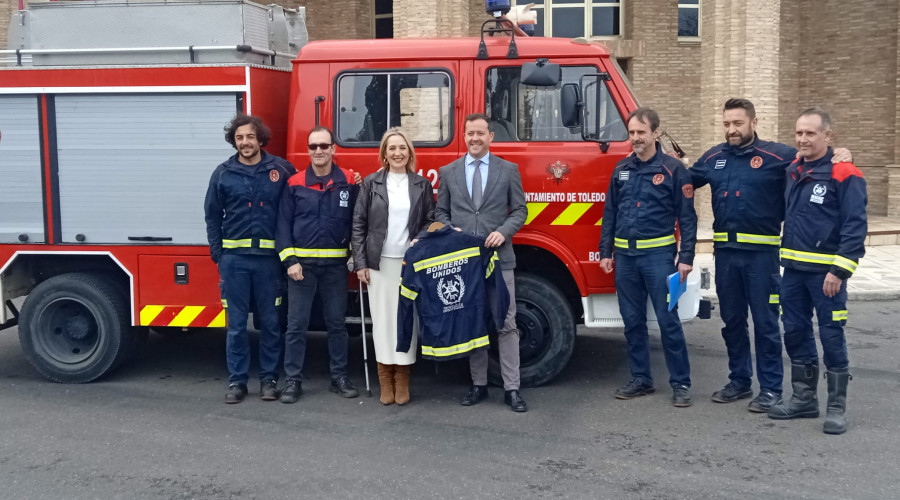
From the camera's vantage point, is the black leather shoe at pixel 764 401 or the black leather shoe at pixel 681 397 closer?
the black leather shoe at pixel 764 401

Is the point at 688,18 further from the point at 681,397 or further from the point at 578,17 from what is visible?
the point at 681,397

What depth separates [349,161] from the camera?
6.59 m

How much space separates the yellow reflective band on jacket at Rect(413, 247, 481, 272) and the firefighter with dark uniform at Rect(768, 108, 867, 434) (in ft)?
6.64

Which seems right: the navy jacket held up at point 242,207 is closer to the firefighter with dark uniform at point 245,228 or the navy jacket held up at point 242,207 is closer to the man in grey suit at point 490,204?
the firefighter with dark uniform at point 245,228

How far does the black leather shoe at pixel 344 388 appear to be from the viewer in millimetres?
6523

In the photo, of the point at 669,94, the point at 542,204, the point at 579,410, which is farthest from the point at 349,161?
the point at 669,94

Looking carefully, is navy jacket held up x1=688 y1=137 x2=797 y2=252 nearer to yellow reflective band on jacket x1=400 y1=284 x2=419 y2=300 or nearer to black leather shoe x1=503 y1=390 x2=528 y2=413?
black leather shoe x1=503 y1=390 x2=528 y2=413

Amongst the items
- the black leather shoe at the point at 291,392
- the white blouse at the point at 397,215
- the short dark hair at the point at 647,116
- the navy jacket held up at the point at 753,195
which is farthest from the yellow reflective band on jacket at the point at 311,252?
the navy jacket held up at the point at 753,195

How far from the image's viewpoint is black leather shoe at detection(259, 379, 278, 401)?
6.46 meters

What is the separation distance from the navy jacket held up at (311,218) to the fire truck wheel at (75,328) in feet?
5.21

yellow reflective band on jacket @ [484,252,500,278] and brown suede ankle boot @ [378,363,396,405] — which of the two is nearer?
yellow reflective band on jacket @ [484,252,500,278]

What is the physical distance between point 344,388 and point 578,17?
12462mm

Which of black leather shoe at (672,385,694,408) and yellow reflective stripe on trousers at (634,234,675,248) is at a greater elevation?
yellow reflective stripe on trousers at (634,234,675,248)

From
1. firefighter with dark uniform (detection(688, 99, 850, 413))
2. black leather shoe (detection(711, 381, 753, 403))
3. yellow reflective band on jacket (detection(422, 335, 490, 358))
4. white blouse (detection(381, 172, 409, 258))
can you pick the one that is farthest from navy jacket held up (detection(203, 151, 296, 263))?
black leather shoe (detection(711, 381, 753, 403))
